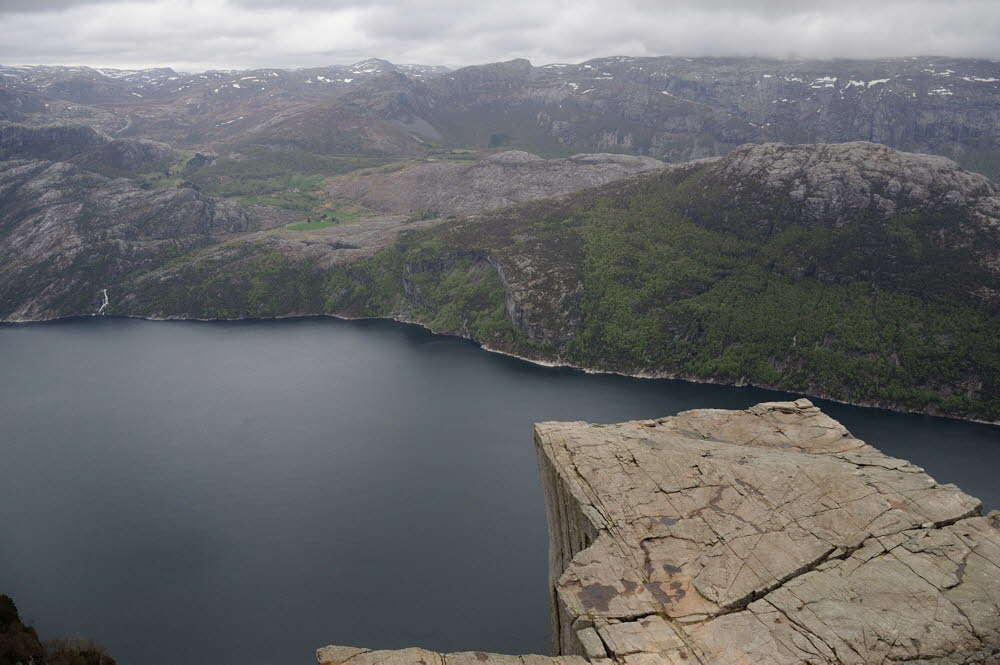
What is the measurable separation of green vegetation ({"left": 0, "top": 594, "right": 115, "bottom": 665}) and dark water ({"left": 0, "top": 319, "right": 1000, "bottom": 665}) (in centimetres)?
476

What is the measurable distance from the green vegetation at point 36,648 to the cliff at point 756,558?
43.2 metres

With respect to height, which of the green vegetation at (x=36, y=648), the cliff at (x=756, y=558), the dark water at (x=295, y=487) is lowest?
the dark water at (x=295, y=487)

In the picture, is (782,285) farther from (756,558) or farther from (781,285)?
(756,558)

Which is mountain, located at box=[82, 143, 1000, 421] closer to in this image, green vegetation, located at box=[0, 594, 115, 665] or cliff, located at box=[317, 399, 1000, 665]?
cliff, located at box=[317, 399, 1000, 665]

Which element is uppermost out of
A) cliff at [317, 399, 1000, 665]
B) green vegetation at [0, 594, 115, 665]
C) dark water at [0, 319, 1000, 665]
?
cliff at [317, 399, 1000, 665]

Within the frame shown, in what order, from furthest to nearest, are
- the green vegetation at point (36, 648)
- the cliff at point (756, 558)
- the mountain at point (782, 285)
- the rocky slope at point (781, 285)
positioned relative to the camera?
the rocky slope at point (781, 285) < the mountain at point (782, 285) < the green vegetation at point (36, 648) < the cliff at point (756, 558)

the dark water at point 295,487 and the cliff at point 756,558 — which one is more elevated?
the cliff at point 756,558

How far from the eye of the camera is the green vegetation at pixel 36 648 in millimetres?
53062

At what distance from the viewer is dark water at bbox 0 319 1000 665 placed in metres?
69.9

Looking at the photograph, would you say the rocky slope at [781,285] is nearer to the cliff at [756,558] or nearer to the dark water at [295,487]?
the dark water at [295,487]

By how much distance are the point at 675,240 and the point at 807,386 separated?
56.9 m

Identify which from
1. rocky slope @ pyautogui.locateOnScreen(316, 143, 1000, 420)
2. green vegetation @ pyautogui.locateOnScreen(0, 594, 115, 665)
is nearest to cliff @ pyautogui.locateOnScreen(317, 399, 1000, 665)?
green vegetation @ pyautogui.locateOnScreen(0, 594, 115, 665)

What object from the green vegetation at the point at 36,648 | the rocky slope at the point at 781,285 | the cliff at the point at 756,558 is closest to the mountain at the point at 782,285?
the rocky slope at the point at 781,285

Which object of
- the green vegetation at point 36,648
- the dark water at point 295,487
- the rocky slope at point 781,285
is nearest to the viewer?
the green vegetation at point 36,648
